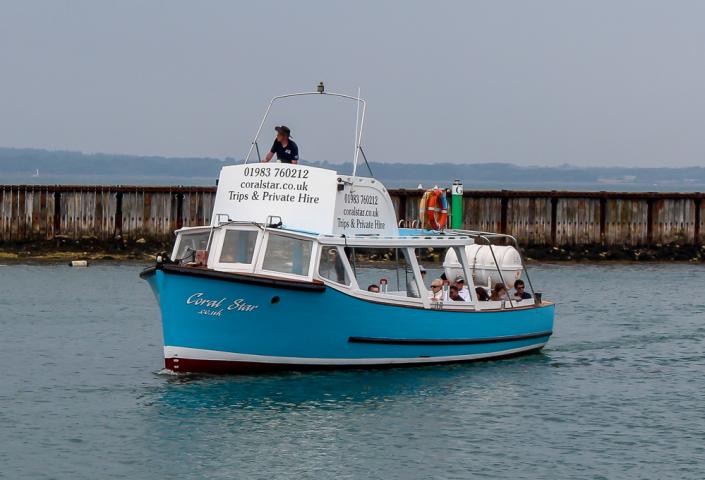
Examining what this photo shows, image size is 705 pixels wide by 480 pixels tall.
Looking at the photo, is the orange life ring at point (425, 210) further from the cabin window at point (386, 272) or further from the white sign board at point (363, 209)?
the white sign board at point (363, 209)

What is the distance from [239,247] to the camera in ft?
76.5

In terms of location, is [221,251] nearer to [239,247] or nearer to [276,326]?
[239,247]

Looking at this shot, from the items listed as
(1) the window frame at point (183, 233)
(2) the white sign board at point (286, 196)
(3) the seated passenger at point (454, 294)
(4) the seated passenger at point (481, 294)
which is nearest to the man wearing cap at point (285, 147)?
(2) the white sign board at point (286, 196)

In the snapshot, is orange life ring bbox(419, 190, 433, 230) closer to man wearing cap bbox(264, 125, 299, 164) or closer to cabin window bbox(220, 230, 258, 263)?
man wearing cap bbox(264, 125, 299, 164)

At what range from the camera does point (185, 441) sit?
1994 centimetres

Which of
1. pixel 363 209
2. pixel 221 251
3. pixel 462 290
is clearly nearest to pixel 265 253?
pixel 221 251

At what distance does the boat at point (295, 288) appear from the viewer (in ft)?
74.3

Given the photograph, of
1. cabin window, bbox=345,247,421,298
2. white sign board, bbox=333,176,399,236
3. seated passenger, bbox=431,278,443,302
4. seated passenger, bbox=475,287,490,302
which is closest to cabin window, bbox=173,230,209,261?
white sign board, bbox=333,176,399,236

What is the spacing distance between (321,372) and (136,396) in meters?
3.44

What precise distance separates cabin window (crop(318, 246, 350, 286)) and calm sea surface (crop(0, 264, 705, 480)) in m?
2.01

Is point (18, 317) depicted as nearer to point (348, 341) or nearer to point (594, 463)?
point (348, 341)

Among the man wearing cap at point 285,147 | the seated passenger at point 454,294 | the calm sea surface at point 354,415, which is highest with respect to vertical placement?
the man wearing cap at point 285,147

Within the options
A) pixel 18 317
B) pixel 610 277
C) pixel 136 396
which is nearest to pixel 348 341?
pixel 136 396

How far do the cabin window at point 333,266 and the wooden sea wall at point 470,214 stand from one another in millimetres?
27041
